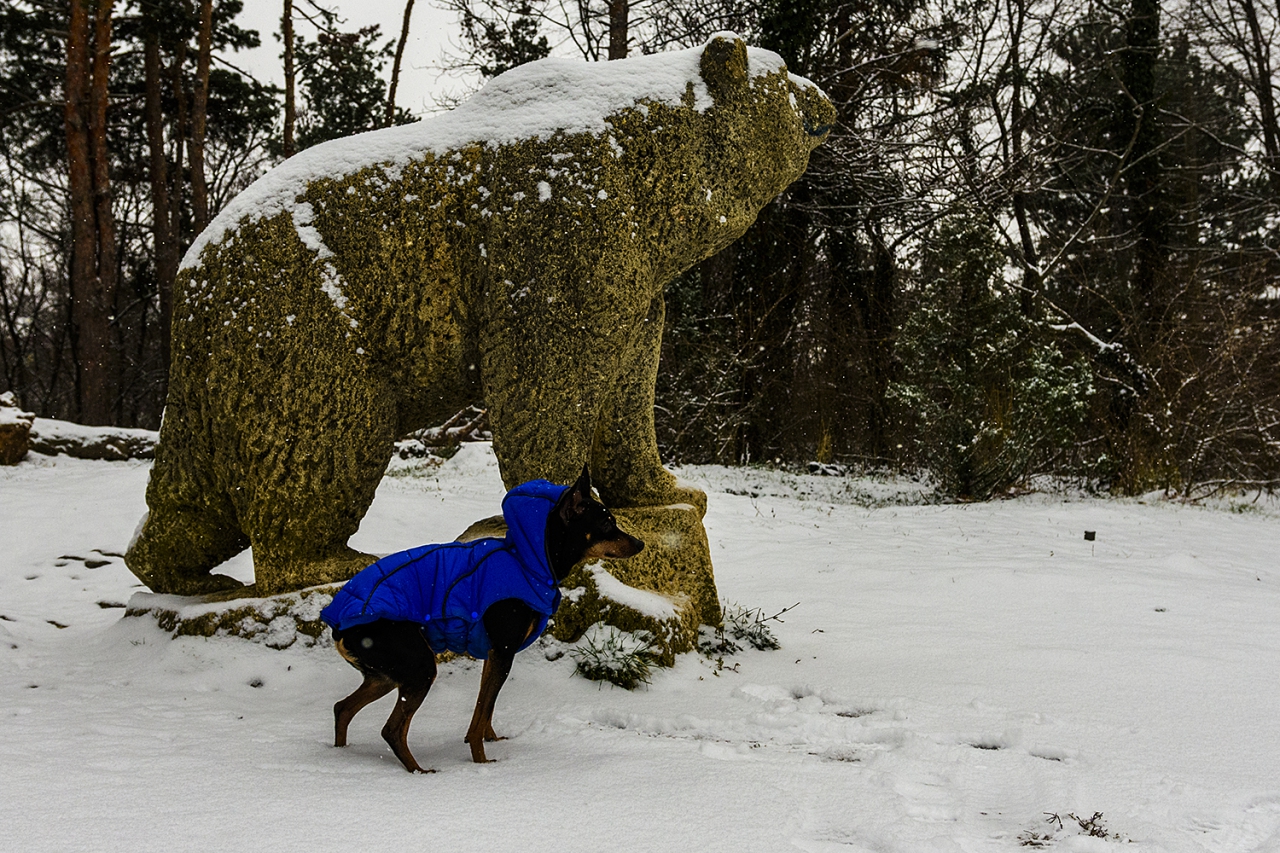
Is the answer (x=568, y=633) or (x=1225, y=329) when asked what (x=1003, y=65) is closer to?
(x=1225, y=329)

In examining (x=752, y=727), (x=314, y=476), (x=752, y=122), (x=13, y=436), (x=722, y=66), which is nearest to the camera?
(x=752, y=727)

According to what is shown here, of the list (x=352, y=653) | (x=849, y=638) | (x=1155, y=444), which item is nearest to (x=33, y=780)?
(x=352, y=653)

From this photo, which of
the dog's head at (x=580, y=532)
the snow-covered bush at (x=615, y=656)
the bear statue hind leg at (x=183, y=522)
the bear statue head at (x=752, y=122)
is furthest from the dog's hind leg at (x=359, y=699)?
the bear statue head at (x=752, y=122)

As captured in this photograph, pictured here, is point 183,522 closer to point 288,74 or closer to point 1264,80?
point 288,74

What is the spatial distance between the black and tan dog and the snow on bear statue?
103cm

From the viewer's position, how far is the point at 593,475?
4.58 m

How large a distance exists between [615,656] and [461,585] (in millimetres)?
1135

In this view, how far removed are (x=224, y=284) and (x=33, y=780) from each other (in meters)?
2.20

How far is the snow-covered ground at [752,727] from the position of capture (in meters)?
2.23

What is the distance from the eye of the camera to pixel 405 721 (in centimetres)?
274

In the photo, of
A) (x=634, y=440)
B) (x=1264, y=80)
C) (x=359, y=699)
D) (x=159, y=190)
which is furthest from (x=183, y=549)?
(x=1264, y=80)

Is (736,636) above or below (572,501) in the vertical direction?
below

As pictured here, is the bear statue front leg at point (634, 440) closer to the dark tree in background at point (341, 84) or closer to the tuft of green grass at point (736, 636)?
the tuft of green grass at point (736, 636)

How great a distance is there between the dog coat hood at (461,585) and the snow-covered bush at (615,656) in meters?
0.89
